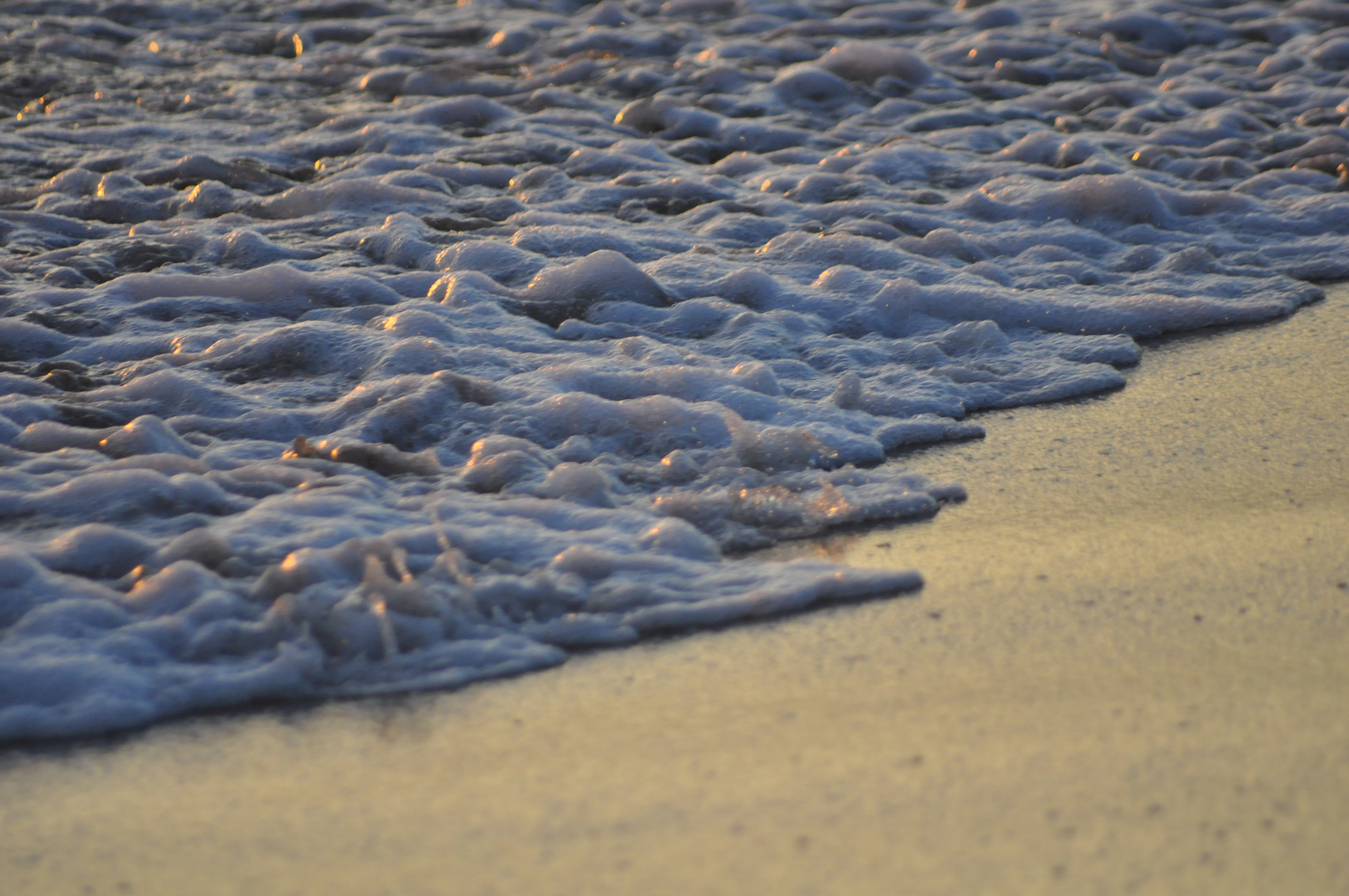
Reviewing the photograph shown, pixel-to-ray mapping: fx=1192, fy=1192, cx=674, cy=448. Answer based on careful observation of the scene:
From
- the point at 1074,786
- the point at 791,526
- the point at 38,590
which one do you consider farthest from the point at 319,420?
the point at 1074,786

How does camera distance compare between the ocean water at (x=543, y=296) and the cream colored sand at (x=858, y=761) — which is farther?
the ocean water at (x=543, y=296)

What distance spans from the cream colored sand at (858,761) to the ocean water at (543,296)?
0.11m

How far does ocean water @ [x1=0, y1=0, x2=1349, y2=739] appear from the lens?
1.85 metres

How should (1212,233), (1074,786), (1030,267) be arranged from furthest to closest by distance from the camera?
(1212,233) < (1030,267) < (1074,786)

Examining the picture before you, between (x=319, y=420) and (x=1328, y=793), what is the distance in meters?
1.91

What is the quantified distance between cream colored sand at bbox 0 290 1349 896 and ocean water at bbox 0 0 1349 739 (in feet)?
0.38

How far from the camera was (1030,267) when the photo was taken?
3330mm

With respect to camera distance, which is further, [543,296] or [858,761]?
[543,296]

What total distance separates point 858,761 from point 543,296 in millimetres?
1908

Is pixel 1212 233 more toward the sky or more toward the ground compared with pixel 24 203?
more toward the ground

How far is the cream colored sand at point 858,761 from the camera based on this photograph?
1303 mm

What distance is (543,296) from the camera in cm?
311

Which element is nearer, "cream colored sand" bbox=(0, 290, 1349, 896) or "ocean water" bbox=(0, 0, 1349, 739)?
"cream colored sand" bbox=(0, 290, 1349, 896)

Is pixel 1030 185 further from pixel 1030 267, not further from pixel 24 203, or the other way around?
pixel 24 203
